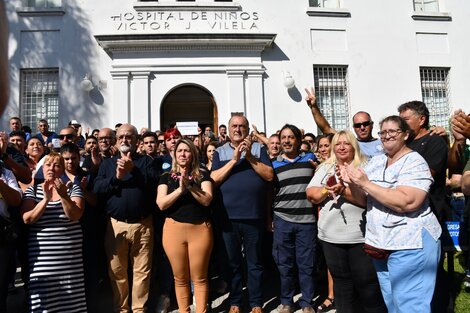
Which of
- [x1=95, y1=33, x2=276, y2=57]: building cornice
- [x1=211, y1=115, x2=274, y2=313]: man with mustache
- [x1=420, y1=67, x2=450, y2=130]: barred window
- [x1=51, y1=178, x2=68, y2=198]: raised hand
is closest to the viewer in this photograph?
[x1=51, y1=178, x2=68, y2=198]: raised hand

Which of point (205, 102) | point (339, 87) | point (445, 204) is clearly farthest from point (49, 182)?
point (205, 102)

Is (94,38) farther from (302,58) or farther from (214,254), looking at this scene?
(214,254)

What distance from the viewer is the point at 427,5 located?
12.3 m

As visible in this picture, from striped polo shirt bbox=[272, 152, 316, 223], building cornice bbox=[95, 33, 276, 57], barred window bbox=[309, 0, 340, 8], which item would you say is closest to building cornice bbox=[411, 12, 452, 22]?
barred window bbox=[309, 0, 340, 8]

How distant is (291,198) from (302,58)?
7.71m

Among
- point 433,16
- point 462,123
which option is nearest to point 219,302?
point 462,123

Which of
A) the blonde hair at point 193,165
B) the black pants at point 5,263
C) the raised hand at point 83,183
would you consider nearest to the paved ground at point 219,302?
the black pants at point 5,263

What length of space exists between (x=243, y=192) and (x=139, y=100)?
23.4 ft

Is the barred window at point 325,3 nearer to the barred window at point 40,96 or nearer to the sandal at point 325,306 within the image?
the barred window at point 40,96

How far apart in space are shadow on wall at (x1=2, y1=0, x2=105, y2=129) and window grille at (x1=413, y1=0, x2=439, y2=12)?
10196 millimetres

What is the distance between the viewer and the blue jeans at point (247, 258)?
4.32 meters

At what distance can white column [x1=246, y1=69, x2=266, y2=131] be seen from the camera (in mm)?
10812

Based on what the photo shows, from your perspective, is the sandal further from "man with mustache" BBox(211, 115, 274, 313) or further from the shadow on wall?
the shadow on wall

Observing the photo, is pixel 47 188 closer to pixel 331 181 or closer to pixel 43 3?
pixel 331 181
